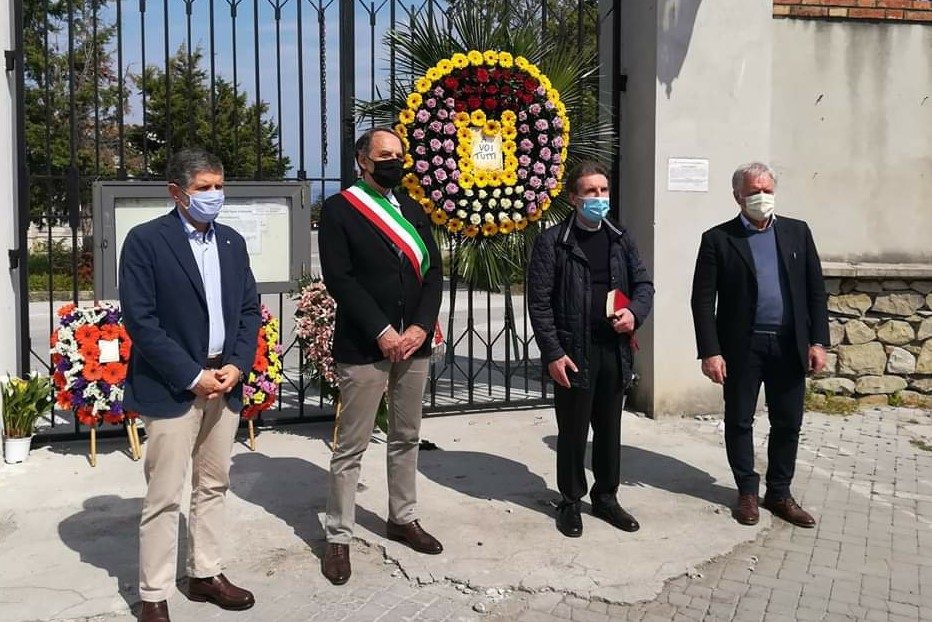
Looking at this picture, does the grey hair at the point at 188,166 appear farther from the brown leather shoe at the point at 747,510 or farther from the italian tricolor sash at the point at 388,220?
the brown leather shoe at the point at 747,510

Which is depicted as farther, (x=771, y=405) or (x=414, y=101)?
(x=414, y=101)

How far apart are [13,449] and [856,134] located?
6.43 m

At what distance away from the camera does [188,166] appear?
11.6 ft

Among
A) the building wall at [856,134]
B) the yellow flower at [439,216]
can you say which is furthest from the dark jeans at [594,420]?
the building wall at [856,134]

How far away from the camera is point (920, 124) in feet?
24.4

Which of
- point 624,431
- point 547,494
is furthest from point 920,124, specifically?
point 547,494

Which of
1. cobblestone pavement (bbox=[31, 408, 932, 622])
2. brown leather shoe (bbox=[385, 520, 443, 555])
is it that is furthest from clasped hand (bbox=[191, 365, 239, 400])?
brown leather shoe (bbox=[385, 520, 443, 555])

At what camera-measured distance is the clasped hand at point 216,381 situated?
11.4ft

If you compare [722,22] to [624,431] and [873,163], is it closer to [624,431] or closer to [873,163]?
[873,163]

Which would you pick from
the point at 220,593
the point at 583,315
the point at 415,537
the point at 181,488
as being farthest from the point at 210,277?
the point at 583,315

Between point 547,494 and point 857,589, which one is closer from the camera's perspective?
point 857,589

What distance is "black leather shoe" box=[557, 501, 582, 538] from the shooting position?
4.54m

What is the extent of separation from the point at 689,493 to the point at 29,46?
9436 millimetres

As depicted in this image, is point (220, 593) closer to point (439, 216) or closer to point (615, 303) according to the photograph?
point (615, 303)
